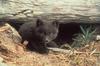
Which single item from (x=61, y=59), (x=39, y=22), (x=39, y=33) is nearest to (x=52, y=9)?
(x=39, y=22)

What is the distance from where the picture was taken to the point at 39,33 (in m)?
7.40

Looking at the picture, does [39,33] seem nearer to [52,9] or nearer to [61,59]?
[52,9]

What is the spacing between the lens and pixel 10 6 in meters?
7.18

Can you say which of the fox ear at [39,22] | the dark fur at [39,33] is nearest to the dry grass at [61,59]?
the dark fur at [39,33]

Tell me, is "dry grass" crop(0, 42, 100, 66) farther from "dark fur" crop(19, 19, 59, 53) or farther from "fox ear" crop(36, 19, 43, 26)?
"fox ear" crop(36, 19, 43, 26)

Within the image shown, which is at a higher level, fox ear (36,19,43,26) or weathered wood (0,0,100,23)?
weathered wood (0,0,100,23)

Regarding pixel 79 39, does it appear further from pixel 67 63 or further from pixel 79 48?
pixel 67 63

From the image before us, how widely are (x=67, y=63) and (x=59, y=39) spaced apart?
268 centimetres

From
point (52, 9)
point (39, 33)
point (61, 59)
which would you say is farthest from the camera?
point (39, 33)

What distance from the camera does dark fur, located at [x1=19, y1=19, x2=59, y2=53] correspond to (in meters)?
7.36

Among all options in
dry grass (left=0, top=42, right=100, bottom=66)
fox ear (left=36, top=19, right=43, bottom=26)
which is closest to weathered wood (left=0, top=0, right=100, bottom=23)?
fox ear (left=36, top=19, right=43, bottom=26)

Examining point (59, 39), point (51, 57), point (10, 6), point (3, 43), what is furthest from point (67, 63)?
point (59, 39)

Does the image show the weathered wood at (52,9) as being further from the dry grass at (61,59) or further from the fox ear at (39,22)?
the dry grass at (61,59)

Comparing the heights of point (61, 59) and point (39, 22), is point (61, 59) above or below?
below
